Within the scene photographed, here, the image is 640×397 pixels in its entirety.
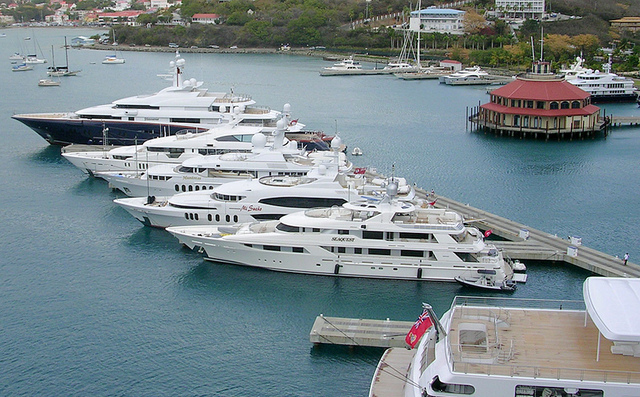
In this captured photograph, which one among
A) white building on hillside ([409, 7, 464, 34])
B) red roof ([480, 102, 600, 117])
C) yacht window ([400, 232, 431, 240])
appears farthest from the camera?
white building on hillside ([409, 7, 464, 34])

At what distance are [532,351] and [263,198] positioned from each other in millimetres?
22143

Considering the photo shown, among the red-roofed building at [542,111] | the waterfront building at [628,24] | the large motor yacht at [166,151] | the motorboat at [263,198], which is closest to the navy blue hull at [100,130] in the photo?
the large motor yacht at [166,151]

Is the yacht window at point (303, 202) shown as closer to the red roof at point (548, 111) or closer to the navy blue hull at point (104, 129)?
the navy blue hull at point (104, 129)

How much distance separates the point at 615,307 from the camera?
66.1 feet

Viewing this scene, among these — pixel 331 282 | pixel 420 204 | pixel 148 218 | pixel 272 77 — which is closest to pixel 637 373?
pixel 331 282

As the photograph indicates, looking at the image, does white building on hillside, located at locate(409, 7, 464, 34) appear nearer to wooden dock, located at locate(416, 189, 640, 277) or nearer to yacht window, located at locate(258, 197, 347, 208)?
wooden dock, located at locate(416, 189, 640, 277)

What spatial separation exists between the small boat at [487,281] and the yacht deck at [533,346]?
11.6m

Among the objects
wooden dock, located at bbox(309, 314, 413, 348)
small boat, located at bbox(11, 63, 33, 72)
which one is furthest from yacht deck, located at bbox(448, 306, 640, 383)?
small boat, located at bbox(11, 63, 33, 72)

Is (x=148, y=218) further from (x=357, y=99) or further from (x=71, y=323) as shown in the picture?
(x=357, y=99)

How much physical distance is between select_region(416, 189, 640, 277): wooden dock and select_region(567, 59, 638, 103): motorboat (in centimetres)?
5979

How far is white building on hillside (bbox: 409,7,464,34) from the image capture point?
16275 centimetres

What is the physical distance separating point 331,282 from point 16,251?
17.2 metres

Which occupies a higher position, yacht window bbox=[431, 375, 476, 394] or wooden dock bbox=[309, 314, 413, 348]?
yacht window bbox=[431, 375, 476, 394]

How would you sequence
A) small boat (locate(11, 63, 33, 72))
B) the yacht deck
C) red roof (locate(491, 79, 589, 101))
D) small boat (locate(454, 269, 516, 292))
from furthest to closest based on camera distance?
small boat (locate(11, 63, 33, 72))
red roof (locate(491, 79, 589, 101))
small boat (locate(454, 269, 516, 292))
the yacht deck
